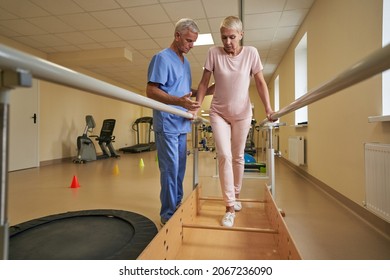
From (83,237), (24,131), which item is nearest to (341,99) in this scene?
(83,237)

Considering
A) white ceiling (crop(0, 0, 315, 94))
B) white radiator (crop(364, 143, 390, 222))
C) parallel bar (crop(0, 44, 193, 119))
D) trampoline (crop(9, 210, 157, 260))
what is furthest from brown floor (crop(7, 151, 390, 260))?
white ceiling (crop(0, 0, 315, 94))

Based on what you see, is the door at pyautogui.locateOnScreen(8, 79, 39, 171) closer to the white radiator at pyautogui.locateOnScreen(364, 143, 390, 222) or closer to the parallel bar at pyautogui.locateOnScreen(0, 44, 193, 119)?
the parallel bar at pyautogui.locateOnScreen(0, 44, 193, 119)

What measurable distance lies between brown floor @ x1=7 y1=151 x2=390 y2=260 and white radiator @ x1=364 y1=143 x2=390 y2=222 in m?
0.19

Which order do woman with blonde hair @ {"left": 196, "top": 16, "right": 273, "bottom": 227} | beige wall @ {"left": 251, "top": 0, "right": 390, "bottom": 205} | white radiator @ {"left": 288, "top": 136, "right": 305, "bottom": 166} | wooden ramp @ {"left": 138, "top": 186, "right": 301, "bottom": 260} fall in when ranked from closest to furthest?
1. wooden ramp @ {"left": 138, "top": 186, "right": 301, "bottom": 260}
2. woman with blonde hair @ {"left": 196, "top": 16, "right": 273, "bottom": 227}
3. beige wall @ {"left": 251, "top": 0, "right": 390, "bottom": 205}
4. white radiator @ {"left": 288, "top": 136, "right": 305, "bottom": 166}

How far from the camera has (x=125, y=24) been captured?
3.96m

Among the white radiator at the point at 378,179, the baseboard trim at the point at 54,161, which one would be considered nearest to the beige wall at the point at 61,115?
the baseboard trim at the point at 54,161

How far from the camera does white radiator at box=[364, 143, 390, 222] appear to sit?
1.52 meters

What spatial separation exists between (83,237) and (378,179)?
1949 mm

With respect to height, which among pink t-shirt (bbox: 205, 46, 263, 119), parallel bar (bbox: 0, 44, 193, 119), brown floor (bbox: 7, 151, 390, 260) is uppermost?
pink t-shirt (bbox: 205, 46, 263, 119)

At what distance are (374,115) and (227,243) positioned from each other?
1.47 metres

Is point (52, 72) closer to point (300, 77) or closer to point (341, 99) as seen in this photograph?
point (341, 99)

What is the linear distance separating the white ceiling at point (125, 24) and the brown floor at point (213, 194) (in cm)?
245

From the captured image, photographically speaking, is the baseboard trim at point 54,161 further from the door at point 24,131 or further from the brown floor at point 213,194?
the brown floor at point 213,194

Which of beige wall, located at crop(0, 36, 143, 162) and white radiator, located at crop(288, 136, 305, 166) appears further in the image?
beige wall, located at crop(0, 36, 143, 162)
